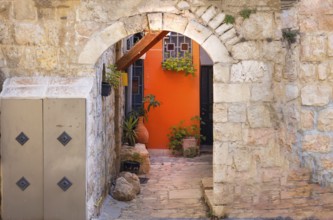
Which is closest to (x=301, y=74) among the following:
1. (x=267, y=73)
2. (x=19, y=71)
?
(x=267, y=73)

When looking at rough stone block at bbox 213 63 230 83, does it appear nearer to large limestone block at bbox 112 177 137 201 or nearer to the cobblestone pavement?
the cobblestone pavement

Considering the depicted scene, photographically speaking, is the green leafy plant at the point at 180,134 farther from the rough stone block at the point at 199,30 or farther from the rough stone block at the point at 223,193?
the rough stone block at the point at 199,30

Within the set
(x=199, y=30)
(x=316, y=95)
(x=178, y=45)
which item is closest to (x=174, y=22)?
(x=199, y=30)

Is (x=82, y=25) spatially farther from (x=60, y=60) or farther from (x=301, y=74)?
(x=301, y=74)

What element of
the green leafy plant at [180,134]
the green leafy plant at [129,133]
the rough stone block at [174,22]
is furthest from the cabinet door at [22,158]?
the green leafy plant at [180,134]

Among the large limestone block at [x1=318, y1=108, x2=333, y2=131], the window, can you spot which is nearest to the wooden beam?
the large limestone block at [x1=318, y1=108, x2=333, y2=131]

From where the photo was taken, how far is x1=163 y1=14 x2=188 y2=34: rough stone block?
14.2 feet

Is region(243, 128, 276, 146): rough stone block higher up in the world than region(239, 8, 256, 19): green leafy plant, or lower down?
lower down

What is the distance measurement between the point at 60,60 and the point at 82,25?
0.42m

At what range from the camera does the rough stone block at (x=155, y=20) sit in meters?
4.30

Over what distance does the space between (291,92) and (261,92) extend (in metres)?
0.30

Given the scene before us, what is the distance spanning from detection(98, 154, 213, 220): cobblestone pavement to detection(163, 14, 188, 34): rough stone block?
2172 mm

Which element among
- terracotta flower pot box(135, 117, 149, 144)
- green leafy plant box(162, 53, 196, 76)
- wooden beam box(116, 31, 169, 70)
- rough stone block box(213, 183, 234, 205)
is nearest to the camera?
rough stone block box(213, 183, 234, 205)

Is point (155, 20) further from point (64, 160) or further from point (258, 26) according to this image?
point (64, 160)
